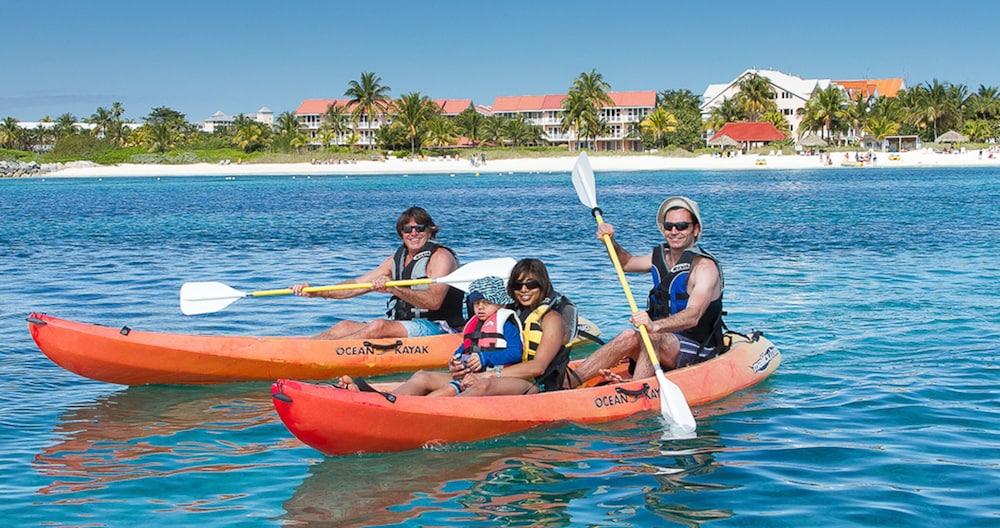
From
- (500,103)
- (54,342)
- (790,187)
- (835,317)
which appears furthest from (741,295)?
(500,103)

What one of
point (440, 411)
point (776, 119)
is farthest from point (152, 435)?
point (776, 119)

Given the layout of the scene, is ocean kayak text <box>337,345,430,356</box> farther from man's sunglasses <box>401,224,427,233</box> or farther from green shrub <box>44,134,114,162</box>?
green shrub <box>44,134,114,162</box>

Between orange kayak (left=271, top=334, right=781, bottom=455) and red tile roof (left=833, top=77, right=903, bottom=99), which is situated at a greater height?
red tile roof (left=833, top=77, right=903, bottom=99)

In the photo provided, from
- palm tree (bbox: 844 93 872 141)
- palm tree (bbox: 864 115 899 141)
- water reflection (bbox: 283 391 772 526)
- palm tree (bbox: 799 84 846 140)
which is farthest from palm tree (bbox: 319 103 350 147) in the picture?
water reflection (bbox: 283 391 772 526)

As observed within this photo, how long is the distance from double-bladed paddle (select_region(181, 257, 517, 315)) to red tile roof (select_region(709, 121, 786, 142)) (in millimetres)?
78710

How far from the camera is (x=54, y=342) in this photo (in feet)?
28.8

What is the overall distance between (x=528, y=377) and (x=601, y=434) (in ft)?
2.09

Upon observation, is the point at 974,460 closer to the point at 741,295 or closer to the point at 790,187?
the point at 741,295

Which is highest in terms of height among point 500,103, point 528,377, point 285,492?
point 500,103

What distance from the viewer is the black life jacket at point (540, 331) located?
23.4ft

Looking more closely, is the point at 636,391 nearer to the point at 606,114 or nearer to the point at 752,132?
the point at 752,132

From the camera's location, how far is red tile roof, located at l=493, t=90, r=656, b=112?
104m

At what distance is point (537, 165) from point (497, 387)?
260 feet

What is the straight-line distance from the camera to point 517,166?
86438 mm
